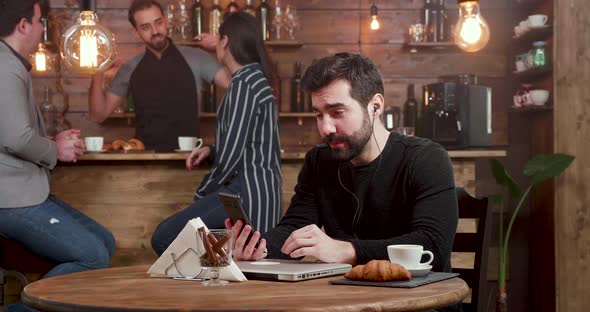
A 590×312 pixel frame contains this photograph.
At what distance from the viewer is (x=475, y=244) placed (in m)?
2.39

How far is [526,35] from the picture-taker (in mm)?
5723

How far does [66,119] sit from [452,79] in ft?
9.95

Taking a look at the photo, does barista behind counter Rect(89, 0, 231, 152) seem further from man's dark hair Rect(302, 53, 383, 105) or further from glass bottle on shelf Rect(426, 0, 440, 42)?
man's dark hair Rect(302, 53, 383, 105)

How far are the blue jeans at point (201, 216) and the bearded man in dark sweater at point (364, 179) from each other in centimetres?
113

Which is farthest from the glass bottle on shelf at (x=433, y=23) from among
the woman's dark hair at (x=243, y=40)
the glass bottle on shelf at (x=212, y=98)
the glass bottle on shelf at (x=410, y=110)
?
the woman's dark hair at (x=243, y=40)

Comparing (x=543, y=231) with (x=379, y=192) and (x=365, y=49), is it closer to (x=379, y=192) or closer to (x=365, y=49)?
(x=365, y=49)

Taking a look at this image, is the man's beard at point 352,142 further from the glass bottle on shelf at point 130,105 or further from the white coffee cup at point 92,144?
the glass bottle on shelf at point 130,105

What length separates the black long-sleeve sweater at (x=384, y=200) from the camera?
2178 mm

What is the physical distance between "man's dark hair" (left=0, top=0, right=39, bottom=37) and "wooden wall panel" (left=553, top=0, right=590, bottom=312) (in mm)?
2915

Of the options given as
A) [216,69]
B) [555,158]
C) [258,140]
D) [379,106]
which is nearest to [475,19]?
[555,158]

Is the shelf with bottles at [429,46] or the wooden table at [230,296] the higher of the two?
the shelf with bottles at [429,46]

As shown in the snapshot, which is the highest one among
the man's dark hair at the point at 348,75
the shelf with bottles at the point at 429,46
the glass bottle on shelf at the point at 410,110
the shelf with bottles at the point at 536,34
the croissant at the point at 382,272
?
the shelf with bottles at the point at 536,34

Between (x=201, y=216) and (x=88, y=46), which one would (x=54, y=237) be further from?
(x=88, y=46)

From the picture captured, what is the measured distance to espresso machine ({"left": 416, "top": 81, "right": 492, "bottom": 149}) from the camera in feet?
17.0
